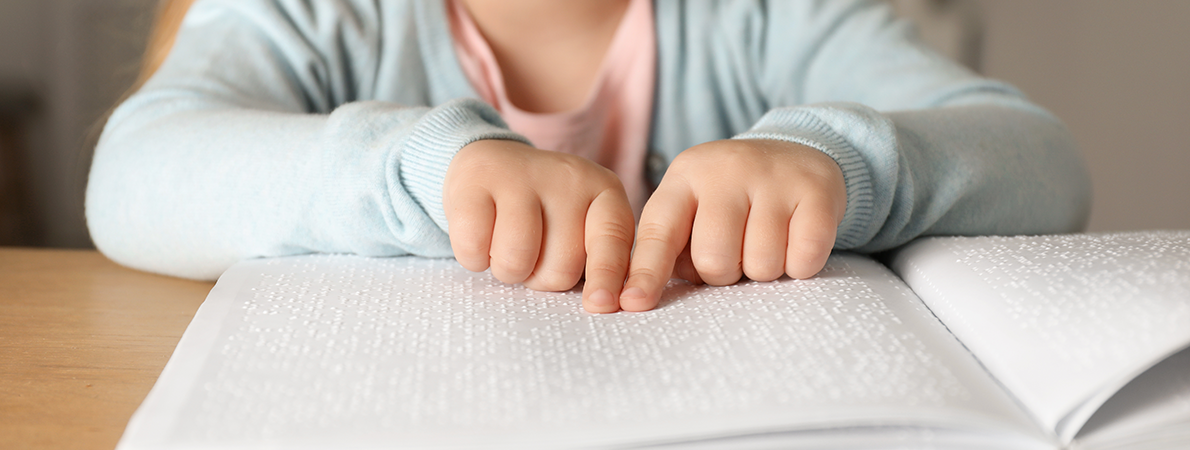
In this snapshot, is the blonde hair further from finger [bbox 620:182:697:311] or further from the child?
finger [bbox 620:182:697:311]

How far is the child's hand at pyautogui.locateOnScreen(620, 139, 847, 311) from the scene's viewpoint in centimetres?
31

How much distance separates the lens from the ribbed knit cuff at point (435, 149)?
1.13ft

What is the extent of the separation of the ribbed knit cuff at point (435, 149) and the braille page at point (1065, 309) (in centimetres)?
20

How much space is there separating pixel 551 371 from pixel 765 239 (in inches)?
4.5

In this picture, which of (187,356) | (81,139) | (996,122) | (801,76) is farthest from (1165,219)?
(81,139)

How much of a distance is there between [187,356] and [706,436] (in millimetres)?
163

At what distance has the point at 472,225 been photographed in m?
0.31

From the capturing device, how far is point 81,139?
1441 mm

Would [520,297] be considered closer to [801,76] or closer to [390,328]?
[390,328]

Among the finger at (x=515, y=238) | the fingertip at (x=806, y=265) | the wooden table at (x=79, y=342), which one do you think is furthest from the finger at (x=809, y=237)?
the wooden table at (x=79, y=342)

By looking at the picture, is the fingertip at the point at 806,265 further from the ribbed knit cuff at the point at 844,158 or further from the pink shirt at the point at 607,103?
the pink shirt at the point at 607,103

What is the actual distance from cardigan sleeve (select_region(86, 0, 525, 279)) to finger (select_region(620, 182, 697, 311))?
0.09m

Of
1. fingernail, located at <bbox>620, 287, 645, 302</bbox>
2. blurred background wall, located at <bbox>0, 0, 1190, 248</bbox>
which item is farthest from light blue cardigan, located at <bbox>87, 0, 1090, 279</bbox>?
blurred background wall, located at <bbox>0, 0, 1190, 248</bbox>

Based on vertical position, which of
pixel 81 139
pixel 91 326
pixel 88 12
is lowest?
pixel 81 139
